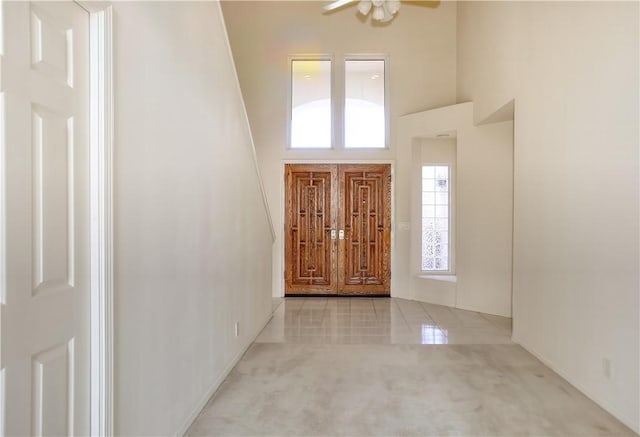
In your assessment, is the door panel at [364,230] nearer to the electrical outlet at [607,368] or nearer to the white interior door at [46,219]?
the electrical outlet at [607,368]

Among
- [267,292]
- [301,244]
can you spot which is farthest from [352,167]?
[267,292]

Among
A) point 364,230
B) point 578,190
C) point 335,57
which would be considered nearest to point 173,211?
point 578,190

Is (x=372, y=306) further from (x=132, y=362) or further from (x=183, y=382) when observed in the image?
(x=132, y=362)

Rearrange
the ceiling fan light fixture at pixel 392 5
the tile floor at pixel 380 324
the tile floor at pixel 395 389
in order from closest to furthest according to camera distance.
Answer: the tile floor at pixel 395 389, the tile floor at pixel 380 324, the ceiling fan light fixture at pixel 392 5

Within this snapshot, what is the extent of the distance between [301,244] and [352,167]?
1516 mm

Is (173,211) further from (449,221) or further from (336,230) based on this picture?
(449,221)

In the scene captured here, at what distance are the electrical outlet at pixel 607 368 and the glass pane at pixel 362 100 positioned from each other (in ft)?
14.8

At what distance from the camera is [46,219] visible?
120 cm

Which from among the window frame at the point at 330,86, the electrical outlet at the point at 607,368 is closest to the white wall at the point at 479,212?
the window frame at the point at 330,86

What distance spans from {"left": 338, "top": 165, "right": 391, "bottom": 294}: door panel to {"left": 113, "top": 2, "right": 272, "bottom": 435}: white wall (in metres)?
3.21

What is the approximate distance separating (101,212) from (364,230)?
5.12m

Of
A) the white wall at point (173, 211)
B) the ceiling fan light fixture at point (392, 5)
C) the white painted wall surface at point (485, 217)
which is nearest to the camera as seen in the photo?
the white wall at point (173, 211)

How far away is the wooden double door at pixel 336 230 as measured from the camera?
6.25 metres

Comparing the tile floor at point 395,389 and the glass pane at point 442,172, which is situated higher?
the glass pane at point 442,172
